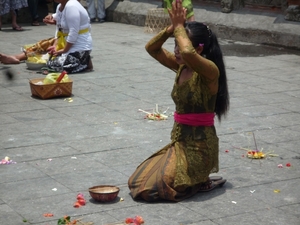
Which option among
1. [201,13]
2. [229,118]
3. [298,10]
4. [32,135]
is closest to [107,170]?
[32,135]

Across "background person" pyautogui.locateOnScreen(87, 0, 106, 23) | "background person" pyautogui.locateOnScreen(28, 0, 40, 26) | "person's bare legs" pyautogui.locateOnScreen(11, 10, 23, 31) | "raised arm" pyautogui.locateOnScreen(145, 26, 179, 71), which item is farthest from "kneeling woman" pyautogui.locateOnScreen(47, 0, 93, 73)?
"background person" pyautogui.locateOnScreen(87, 0, 106, 23)

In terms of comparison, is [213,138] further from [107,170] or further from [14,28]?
[14,28]

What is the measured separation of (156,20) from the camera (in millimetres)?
14297

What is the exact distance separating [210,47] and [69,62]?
496 cm

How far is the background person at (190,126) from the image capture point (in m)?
4.90

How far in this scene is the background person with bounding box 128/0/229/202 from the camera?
4.90 m

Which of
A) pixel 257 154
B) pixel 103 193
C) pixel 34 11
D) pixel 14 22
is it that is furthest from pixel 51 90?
pixel 34 11

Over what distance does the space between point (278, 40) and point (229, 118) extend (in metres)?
5.20

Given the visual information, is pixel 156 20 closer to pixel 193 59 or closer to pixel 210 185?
pixel 210 185

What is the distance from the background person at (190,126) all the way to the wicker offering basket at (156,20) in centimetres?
901

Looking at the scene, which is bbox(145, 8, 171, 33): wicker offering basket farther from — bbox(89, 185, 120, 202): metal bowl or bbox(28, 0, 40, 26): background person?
bbox(89, 185, 120, 202): metal bowl

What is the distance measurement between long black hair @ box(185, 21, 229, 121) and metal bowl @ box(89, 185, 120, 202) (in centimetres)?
103

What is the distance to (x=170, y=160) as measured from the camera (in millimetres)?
5039

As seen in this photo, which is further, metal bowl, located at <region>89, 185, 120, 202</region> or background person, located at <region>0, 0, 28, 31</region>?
background person, located at <region>0, 0, 28, 31</region>
